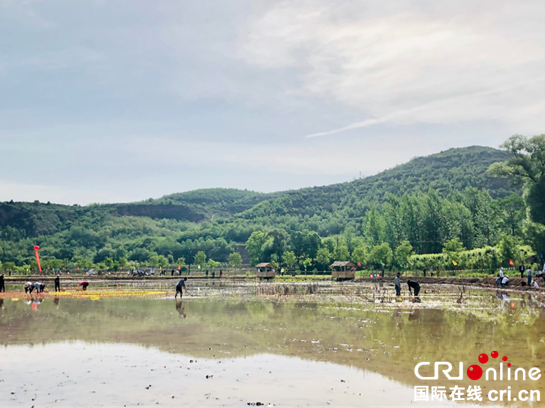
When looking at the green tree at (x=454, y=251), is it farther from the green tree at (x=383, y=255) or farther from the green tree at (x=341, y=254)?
the green tree at (x=341, y=254)

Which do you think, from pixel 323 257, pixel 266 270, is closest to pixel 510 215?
pixel 323 257

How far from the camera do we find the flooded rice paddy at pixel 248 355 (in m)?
10.5

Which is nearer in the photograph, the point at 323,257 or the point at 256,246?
the point at 323,257

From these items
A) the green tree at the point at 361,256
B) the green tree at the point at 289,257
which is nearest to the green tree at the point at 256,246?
the green tree at the point at 289,257

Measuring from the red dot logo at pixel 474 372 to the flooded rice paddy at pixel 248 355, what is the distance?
0.34 metres

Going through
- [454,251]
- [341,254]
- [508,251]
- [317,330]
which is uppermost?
[508,251]

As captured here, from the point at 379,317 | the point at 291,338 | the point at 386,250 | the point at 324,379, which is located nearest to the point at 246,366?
the point at 324,379

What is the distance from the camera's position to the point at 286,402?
10.0 meters

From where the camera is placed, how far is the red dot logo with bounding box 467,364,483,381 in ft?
37.9

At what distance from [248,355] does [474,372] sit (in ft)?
20.8

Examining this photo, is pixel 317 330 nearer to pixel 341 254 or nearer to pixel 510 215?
pixel 341 254

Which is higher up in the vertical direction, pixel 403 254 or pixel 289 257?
pixel 403 254

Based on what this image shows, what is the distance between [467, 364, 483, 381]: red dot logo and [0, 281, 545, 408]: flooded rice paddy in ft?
1.12

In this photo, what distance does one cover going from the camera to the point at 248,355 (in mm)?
14523
